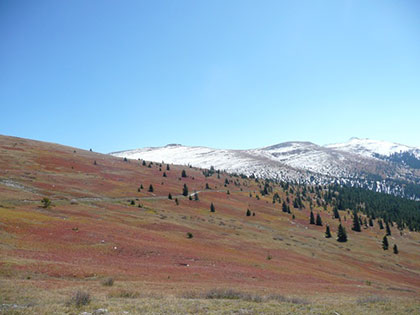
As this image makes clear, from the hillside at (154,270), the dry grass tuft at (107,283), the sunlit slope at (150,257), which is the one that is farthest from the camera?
the sunlit slope at (150,257)

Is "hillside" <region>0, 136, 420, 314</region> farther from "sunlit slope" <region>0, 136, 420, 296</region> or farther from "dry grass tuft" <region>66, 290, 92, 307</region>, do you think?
"dry grass tuft" <region>66, 290, 92, 307</region>

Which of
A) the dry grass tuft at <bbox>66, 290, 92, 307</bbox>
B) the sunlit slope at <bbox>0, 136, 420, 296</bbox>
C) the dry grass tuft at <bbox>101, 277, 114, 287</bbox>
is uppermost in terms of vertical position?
the dry grass tuft at <bbox>66, 290, 92, 307</bbox>

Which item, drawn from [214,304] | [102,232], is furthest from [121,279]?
[102,232]

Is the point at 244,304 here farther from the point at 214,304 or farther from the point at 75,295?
the point at 75,295

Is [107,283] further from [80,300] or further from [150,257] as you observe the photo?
[150,257]

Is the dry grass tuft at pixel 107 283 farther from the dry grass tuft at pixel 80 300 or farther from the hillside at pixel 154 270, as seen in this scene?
the dry grass tuft at pixel 80 300

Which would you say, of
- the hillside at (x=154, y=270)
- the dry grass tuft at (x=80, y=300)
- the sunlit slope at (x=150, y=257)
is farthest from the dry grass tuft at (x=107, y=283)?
the dry grass tuft at (x=80, y=300)

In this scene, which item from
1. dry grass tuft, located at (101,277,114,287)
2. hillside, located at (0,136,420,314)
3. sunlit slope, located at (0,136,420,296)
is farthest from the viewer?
sunlit slope, located at (0,136,420,296)

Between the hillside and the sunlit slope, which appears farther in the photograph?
the sunlit slope

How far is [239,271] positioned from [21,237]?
30.1 meters

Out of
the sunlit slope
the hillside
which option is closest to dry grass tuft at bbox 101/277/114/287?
the hillside

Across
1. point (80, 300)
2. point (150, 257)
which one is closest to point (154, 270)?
point (150, 257)

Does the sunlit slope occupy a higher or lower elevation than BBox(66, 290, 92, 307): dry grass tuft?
lower

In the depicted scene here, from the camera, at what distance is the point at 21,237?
3391 centimetres
